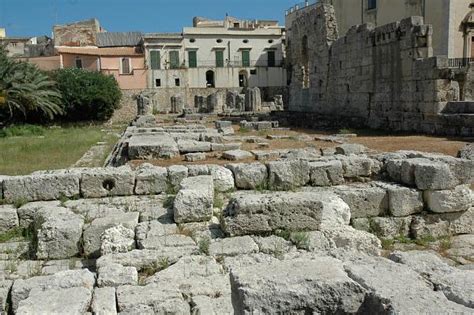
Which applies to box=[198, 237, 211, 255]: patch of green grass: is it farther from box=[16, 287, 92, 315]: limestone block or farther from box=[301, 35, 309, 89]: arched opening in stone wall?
box=[301, 35, 309, 89]: arched opening in stone wall

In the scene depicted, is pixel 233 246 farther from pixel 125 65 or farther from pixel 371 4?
pixel 125 65

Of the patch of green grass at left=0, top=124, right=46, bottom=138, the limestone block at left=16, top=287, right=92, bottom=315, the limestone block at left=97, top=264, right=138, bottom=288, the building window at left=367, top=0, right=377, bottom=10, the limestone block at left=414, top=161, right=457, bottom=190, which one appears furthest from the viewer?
the building window at left=367, top=0, right=377, bottom=10

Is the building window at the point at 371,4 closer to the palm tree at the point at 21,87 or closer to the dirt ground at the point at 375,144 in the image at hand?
the dirt ground at the point at 375,144

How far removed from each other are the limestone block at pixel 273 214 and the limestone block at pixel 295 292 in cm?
246

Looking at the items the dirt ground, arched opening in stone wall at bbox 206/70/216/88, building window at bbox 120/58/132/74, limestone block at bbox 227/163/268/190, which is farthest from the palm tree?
arched opening in stone wall at bbox 206/70/216/88

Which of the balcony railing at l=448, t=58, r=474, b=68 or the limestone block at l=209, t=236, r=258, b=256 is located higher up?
the balcony railing at l=448, t=58, r=474, b=68

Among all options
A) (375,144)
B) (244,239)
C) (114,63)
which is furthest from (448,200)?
(114,63)

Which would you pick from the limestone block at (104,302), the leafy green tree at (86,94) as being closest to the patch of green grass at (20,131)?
the leafy green tree at (86,94)

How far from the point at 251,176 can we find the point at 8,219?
12.5 feet

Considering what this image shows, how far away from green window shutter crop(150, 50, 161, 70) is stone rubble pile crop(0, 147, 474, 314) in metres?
43.2

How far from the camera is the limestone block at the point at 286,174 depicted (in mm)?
7980

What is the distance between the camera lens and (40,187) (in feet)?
25.4

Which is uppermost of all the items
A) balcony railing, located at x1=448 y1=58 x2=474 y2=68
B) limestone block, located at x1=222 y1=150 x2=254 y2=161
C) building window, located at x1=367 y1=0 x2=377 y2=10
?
building window, located at x1=367 y1=0 x2=377 y2=10

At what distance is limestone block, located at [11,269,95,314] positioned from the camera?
14.5ft
